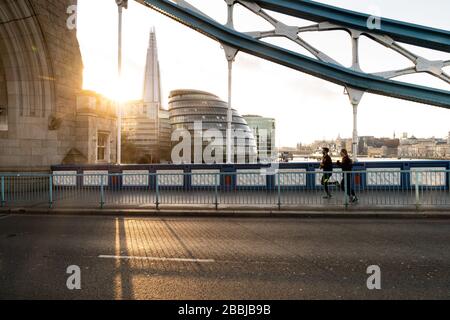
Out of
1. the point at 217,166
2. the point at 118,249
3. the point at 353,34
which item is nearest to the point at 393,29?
the point at 353,34

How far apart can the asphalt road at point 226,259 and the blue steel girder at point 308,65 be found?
9.79 meters

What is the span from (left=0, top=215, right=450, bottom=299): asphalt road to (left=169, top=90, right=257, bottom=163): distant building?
5851 cm

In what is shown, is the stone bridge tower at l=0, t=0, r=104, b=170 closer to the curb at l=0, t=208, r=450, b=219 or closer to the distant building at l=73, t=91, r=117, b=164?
the distant building at l=73, t=91, r=117, b=164

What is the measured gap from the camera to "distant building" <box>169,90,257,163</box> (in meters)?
67.5

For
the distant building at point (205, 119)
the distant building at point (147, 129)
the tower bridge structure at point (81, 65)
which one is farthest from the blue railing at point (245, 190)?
the distant building at point (147, 129)

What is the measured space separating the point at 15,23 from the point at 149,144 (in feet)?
263

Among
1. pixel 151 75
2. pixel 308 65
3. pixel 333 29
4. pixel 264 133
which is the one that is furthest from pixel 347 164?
pixel 151 75

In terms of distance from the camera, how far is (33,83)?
13.4 metres

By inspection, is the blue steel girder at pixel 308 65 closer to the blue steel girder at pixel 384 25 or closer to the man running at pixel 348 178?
the blue steel girder at pixel 384 25

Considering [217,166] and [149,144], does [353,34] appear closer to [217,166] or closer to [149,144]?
[217,166]

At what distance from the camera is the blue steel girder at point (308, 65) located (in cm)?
1517

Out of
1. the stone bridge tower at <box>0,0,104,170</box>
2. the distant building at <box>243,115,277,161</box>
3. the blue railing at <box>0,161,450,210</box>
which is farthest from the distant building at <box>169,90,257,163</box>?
the blue railing at <box>0,161,450,210</box>

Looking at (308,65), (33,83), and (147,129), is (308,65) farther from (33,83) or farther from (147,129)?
(147,129)

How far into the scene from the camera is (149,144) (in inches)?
3590
